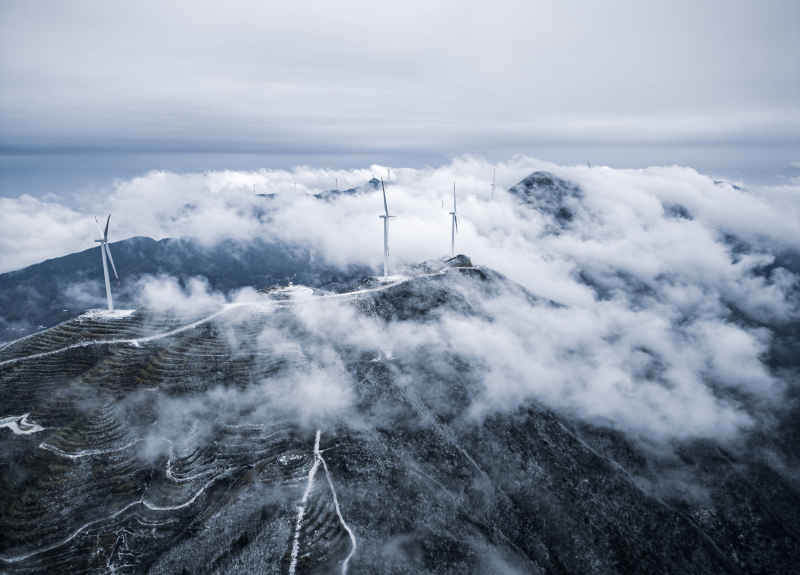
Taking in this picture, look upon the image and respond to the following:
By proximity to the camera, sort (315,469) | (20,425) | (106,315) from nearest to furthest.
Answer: (20,425), (315,469), (106,315)

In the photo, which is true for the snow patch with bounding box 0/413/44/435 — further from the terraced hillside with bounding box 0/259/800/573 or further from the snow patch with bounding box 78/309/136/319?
the snow patch with bounding box 78/309/136/319

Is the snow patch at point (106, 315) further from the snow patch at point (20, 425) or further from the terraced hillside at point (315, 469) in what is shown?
the snow patch at point (20, 425)

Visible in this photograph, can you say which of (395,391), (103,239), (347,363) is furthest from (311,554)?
(103,239)

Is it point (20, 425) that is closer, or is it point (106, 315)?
point (20, 425)

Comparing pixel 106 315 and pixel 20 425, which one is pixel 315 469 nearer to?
pixel 20 425

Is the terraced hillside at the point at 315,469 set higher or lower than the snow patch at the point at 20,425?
lower

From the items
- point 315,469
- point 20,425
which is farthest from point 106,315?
point 315,469

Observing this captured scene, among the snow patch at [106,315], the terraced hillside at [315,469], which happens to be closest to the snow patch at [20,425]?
the terraced hillside at [315,469]

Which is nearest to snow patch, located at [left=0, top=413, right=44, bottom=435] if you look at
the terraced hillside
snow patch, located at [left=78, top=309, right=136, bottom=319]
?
the terraced hillside
